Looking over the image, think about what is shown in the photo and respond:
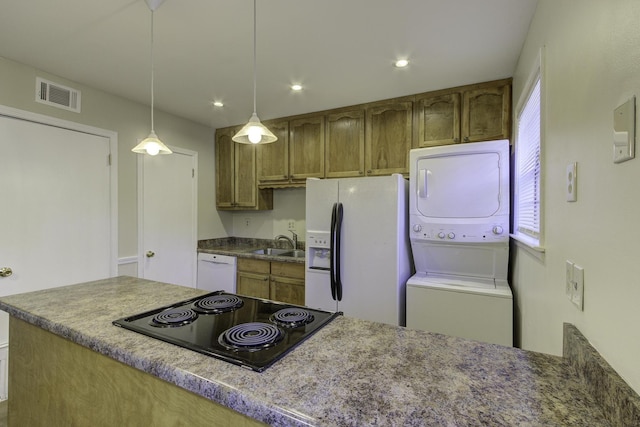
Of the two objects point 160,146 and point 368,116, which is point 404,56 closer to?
point 368,116

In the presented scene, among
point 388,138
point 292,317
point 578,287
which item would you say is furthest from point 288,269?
point 578,287

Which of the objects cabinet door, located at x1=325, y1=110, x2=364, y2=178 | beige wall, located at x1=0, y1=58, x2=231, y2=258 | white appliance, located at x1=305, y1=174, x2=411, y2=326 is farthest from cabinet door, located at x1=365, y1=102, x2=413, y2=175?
beige wall, located at x1=0, y1=58, x2=231, y2=258

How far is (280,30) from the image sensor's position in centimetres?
178

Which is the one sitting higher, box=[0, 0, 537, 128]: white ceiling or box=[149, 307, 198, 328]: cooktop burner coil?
box=[0, 0, 537, 128]: white ceiling

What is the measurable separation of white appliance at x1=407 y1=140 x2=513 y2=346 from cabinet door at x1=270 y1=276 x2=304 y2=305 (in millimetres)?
1105

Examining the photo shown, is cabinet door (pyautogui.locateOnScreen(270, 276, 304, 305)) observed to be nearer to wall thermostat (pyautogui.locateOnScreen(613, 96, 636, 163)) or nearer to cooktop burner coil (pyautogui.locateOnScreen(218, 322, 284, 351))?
cooktop burner coil (pyautogui.locateOnScreen(218, 322, 284, 351))

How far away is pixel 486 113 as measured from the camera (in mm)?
2439

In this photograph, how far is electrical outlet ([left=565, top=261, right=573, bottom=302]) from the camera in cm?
96

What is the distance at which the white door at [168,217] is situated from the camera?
3.02 m

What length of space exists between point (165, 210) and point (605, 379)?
3.47 metres

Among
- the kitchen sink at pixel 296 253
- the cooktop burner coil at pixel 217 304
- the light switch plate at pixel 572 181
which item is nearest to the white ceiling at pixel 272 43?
the light switch plate at pixel 572 181

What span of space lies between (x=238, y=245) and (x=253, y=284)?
0.97 m

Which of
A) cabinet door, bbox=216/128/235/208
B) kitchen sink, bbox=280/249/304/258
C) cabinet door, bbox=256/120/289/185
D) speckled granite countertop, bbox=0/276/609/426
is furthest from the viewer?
cabinet door, bbox=216/128/235/208

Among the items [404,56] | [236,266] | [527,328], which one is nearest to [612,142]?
[527,328]
